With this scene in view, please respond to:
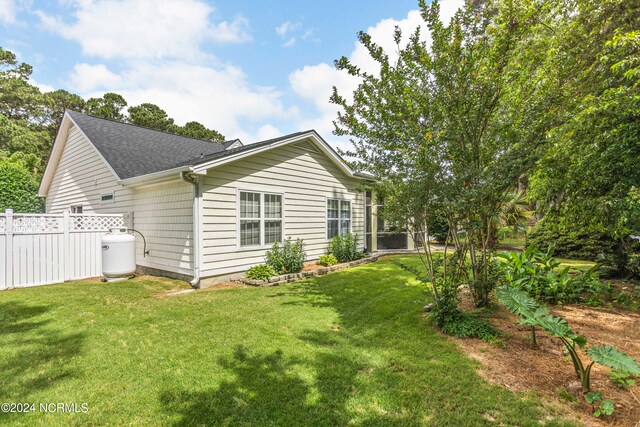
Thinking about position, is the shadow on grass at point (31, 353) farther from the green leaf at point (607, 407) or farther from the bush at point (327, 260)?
the bush at point (327, 260)

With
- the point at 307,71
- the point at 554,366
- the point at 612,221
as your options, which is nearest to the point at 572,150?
the point at 612,221

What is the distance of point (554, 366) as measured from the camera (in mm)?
2766

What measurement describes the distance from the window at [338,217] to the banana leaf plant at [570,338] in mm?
7097

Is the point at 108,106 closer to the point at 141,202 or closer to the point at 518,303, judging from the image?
the point at 141,202

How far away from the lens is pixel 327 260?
8.74m

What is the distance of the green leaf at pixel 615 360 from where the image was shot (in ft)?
6.49

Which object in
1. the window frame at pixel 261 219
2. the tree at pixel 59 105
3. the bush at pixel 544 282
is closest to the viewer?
the bush at pixel 544 282

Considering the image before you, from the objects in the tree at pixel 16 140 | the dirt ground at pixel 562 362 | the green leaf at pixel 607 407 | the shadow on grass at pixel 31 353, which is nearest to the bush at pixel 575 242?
the dirt ground at pixel 562 362

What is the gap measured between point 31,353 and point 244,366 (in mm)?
2465

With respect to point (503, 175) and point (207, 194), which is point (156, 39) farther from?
point (503, 175)

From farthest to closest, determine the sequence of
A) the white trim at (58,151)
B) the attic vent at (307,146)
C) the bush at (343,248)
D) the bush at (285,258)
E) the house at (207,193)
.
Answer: the white trim at (58,151) < the bush at (343,248) < the attic vent at (307,146) < the bush at (285,258) < the house at (207,193)

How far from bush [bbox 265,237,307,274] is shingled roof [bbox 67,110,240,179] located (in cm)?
302

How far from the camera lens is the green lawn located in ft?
7.13

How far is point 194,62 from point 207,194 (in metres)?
8.63
